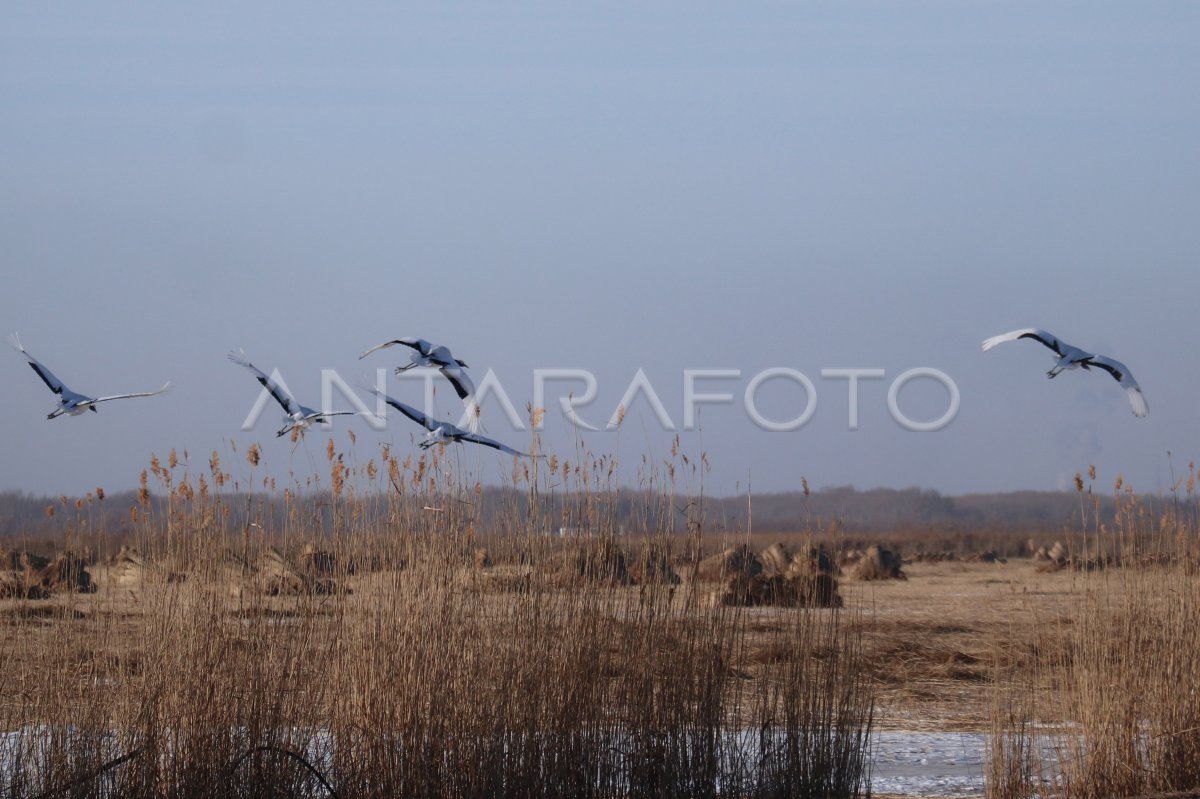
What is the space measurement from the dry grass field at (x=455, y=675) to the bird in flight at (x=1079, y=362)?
1355mm

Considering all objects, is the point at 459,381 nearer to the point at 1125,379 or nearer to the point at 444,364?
the point at 444,364

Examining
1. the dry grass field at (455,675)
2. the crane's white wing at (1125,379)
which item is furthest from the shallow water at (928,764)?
the crane's white wing at (1125,379)

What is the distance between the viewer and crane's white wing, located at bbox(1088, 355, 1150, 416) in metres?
7.92

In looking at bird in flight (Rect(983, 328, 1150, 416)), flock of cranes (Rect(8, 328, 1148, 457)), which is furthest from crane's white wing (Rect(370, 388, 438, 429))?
bird in flight (Rect(983, 328, 1150, 416))

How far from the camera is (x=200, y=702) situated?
5.74 meters

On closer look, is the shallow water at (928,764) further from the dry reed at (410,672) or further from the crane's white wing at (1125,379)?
the crane's white wing at (1125,379)

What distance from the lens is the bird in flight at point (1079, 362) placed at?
7879mm

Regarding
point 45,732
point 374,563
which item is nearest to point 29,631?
point 45,732

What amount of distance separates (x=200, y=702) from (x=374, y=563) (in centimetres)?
102

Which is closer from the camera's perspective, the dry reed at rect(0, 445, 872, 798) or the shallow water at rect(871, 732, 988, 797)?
the dry reed at rect(0, 445, 872, 798)

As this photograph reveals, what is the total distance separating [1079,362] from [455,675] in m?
4.67

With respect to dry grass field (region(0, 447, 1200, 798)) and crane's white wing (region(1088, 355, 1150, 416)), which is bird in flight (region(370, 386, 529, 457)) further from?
crane's white wing (region(1088, 355, 1150, 416))

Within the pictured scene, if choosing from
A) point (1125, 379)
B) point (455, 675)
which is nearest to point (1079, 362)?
point (1125, 379)

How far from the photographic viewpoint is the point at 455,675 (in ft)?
19.9
